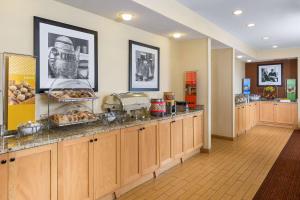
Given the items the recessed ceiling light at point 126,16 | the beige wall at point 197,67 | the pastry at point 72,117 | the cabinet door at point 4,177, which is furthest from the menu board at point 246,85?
the cabinet door at point 4,177

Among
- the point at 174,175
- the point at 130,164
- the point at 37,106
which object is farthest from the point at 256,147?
the point at 37,106

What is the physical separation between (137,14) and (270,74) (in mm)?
7025

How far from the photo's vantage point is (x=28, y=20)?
241 centimetres

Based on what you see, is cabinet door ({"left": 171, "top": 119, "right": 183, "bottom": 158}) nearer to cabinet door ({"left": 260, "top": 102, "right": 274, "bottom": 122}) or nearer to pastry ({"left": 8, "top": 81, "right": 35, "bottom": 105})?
pastry ({"left": 8, "top": 81, "right": 35, "bottom": 105})

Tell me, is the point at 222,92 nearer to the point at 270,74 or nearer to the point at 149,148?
the point at 149,148

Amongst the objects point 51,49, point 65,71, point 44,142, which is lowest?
point 44,142

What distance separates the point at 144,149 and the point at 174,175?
2.47ft

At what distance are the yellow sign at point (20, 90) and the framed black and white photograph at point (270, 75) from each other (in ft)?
27.0

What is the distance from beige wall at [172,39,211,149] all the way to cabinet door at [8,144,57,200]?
334cm

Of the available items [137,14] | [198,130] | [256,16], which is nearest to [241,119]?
[198,130]

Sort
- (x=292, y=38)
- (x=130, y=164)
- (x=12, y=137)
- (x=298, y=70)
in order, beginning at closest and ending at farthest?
(x=12, y=137) < (x=130, y=164) < (x=292, y=38) < (x=298, y=70)

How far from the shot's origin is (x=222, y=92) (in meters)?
5.97

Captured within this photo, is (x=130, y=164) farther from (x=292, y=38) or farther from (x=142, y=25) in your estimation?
(x=292, y=38)

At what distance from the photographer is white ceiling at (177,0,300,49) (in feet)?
11.9
